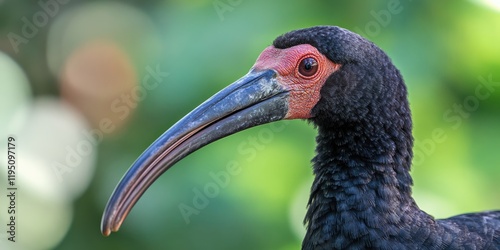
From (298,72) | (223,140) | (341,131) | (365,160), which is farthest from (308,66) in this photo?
(223,140)

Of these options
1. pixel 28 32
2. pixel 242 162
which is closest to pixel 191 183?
pixel 242 162

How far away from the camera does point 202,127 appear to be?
128 inches

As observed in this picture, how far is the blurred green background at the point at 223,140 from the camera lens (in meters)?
5.54

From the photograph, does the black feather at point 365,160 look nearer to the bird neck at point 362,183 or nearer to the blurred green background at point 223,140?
the bird neck at point 362,183

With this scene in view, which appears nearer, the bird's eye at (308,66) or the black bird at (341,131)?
the black bird at (341,131)

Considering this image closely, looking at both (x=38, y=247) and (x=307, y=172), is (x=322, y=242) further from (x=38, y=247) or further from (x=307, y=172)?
(x=38, y=247)

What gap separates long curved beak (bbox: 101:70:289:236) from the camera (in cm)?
317

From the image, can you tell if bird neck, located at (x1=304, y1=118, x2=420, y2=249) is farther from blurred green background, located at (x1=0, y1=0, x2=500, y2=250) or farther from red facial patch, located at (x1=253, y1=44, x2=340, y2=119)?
blurred green background, located at (x1=0, y1=0, x2=500, y2=250)

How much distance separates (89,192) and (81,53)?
4.23 feet

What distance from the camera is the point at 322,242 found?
330cm

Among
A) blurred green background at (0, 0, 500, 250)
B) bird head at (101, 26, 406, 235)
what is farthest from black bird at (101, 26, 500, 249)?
blurred green background at (0, 0, 500, 250)

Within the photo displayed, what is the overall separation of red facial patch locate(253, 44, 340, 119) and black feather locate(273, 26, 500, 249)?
0.09 ft

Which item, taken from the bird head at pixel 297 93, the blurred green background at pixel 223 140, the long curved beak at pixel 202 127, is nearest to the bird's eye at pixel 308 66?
the bird head at pixel 297 93

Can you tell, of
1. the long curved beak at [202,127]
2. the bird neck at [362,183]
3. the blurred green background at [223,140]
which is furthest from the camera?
the blurred green background at [223,140]
